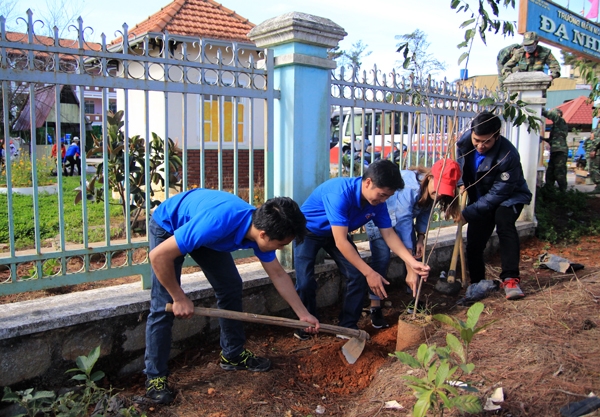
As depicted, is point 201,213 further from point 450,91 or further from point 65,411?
point 450,91

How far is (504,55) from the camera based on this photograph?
28.4 ft

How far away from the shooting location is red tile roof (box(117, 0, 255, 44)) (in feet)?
31.5

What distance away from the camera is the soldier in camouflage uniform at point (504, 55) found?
839 centimetres

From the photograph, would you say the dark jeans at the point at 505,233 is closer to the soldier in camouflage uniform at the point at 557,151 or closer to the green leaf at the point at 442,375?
the green leaf at the point at 442,375

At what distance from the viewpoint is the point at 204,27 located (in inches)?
392

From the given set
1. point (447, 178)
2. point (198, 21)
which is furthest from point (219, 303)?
point (198, 21)

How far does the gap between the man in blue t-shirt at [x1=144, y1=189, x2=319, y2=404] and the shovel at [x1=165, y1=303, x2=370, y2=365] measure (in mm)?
51

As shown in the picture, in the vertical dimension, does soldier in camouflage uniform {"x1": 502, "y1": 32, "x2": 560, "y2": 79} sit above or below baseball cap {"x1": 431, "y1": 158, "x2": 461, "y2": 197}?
above

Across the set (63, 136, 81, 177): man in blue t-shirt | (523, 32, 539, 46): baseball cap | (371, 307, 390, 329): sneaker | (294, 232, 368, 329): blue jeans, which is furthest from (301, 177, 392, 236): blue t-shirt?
(63, 136, 81, 177): man in blue t-shirt

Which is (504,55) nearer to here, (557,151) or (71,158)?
(557,151)

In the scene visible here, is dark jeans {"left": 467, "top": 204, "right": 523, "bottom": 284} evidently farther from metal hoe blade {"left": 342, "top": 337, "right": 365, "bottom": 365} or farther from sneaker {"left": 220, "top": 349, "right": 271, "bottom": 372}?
sneaker {"left": 220, "top": 349, "right": 271, "bottom": 372}

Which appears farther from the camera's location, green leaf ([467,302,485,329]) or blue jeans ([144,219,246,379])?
blue jeans ([144,219,246,379])

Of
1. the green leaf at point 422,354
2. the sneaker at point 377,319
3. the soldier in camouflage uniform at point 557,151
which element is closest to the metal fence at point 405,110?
the sneaker at point 377,319

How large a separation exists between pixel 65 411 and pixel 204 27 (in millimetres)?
8997
